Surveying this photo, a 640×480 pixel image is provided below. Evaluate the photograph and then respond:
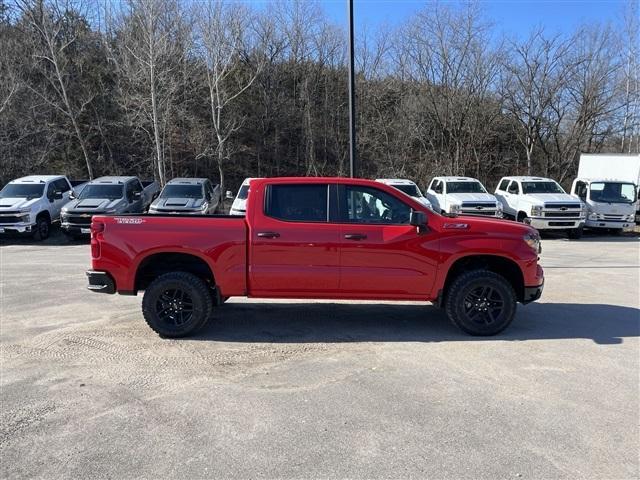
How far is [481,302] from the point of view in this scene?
6043 millimetres

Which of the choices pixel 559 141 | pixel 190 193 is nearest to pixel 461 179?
pixel 190 193

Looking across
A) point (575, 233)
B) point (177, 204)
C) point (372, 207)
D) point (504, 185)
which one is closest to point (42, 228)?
point (177, 204)

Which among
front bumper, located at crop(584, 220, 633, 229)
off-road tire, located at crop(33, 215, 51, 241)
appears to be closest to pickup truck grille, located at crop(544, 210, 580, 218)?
front bumper, located at crop(584, 220, 633, 229)

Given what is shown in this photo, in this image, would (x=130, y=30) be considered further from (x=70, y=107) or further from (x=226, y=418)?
(x=226, y=418)

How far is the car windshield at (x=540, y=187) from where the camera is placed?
17.6 metres

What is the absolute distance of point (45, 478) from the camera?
3.13 m

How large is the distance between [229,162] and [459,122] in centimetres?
1428

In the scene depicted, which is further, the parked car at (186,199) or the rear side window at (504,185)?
the rear side window at (504,185)

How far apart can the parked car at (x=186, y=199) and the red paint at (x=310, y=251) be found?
421 inches

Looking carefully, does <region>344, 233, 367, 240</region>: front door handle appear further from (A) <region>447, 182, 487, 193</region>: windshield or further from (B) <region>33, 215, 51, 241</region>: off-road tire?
(B) <region>33, 215, 51, 241</region>: off-road tire

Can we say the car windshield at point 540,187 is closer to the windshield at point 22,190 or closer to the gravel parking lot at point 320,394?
the gravel parking lot at point 320,394

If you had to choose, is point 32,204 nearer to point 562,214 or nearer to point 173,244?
point 173,244

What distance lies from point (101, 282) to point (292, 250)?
2333 mm

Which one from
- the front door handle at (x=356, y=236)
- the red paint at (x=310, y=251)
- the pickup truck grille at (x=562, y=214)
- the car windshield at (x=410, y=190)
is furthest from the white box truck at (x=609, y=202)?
the front door handle at (x=356, y=236)
